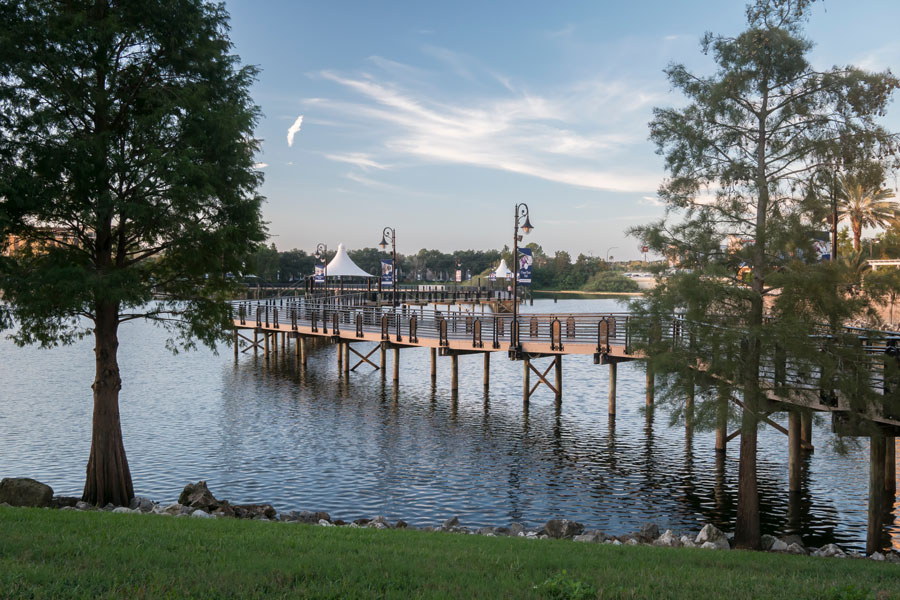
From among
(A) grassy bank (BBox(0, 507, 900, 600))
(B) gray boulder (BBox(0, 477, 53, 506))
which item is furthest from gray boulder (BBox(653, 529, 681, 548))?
(B) gray boulder (BBox(0, 477, 53, 506))

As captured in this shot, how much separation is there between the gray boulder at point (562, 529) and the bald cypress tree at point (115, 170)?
890 cm

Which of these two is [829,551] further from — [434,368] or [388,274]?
[388,274]

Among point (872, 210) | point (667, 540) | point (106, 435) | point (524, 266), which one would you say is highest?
point (872, 210)

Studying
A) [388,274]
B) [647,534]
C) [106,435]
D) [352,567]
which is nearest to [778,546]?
[647,534]

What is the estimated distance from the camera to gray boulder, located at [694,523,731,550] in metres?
15.1

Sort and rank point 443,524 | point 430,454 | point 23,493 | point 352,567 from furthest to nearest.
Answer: point 430,454
point 443,524
point 23,493
point 352,567

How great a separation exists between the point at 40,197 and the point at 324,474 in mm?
11246

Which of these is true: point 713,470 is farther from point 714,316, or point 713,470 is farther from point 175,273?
point 175,273

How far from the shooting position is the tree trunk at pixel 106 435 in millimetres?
16828

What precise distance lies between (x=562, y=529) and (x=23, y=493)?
11777mm

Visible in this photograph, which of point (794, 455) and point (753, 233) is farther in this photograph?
point (794, 455)

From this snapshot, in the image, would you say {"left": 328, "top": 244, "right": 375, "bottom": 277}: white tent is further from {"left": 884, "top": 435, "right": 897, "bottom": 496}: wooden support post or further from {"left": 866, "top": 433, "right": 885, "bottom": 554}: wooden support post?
{"left": 866, "top": 433, "right": 885, "bottom": 554}: wooden support post

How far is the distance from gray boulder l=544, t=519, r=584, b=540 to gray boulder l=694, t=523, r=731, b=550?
2.48 m

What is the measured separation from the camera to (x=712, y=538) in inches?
603
